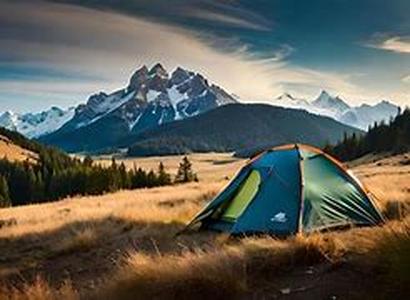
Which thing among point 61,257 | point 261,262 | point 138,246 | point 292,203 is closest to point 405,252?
point 261,262

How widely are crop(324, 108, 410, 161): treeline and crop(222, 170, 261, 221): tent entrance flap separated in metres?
88.5

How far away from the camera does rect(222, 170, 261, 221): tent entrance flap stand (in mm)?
16672

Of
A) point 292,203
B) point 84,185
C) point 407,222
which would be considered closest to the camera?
point 407,222

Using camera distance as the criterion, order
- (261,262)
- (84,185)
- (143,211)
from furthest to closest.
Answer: (84,185) → (143,211) → (261,262)

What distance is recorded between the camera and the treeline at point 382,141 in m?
106

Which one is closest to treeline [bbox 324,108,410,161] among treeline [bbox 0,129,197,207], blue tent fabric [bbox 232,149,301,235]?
treeline [bbox 0,129,197,207]

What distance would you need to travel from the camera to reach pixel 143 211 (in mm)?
21375

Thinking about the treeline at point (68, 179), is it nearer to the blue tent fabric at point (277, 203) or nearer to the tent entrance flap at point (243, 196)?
the tent entrance flap at point (243, 196)

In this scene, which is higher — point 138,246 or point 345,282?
point 345,282

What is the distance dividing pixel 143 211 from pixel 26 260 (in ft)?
19.4

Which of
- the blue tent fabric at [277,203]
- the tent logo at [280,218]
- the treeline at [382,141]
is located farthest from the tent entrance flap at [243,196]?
the treeline at [382,141]

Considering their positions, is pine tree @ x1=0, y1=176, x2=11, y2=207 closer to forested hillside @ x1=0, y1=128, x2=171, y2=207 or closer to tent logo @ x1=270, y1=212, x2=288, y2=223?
forested hillside @ x1=0, y1=128, x2=171, y2=207

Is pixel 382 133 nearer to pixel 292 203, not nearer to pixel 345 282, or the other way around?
pixel 292 203

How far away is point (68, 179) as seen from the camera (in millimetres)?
119688
